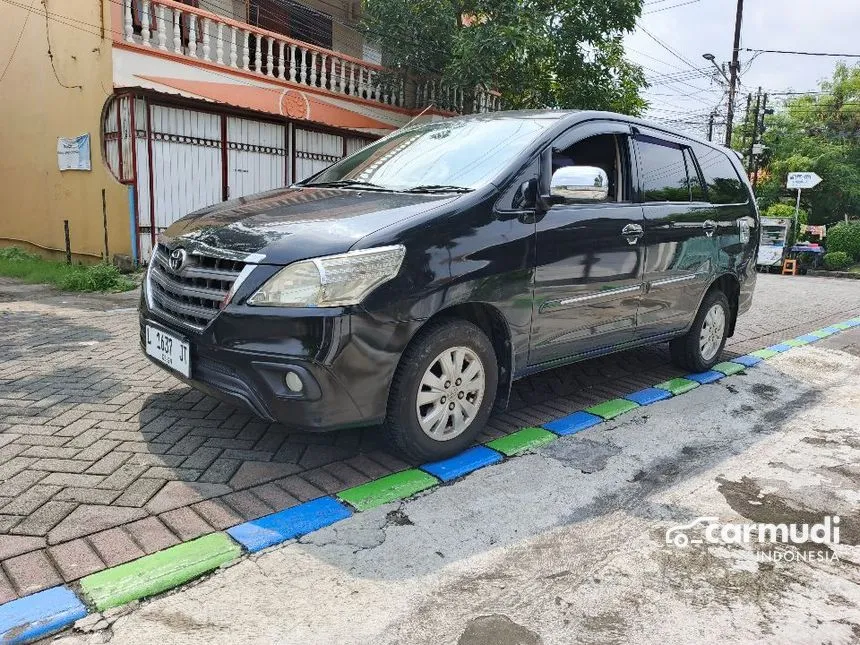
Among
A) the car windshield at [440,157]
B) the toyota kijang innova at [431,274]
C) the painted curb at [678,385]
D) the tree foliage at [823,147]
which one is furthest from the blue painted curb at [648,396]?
the tree foliage at [823,147]

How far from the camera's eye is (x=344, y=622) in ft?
6.65

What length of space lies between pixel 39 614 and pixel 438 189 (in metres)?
2.34

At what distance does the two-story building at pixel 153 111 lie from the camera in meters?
9.32

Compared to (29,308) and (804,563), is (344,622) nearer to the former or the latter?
(804,563)

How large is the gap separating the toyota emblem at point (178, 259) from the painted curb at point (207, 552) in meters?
1.19

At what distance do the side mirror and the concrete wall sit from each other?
7865 mm

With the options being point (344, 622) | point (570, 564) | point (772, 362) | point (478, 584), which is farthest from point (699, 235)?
point (344, 622)

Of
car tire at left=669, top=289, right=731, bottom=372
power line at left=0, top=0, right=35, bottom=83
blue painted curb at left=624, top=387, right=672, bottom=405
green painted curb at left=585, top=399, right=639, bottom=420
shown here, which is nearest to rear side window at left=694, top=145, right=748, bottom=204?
car tire at left=669, top=289, right=731, bottom=372

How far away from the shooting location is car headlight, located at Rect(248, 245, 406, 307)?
2.62 metres

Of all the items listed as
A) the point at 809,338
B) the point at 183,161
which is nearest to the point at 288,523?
the point at 809,338

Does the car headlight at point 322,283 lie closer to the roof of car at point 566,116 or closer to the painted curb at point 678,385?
the roof of car at point 566,116

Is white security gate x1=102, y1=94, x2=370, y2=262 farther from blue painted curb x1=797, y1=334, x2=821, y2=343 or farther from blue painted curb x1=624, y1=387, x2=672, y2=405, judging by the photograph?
blue painted curb x1=797, y1=334, x2=821, y2=343

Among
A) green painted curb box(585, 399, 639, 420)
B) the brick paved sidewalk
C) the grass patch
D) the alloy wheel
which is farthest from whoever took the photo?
the grass patch

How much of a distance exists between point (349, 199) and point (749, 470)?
7.95 ft
